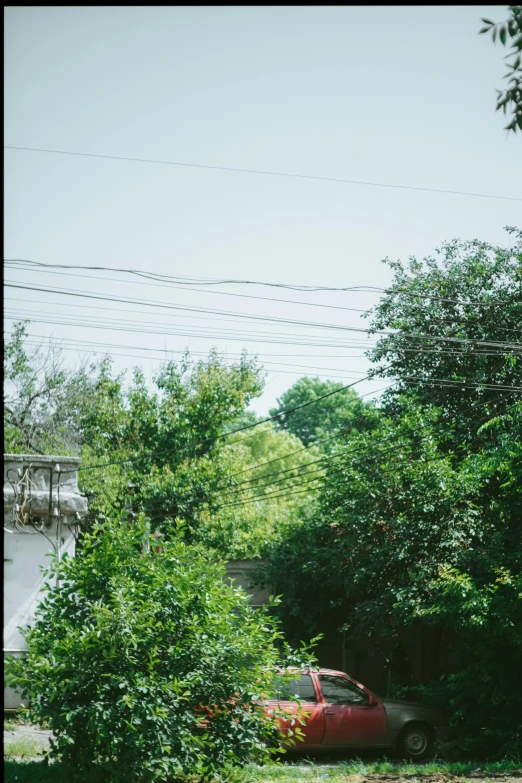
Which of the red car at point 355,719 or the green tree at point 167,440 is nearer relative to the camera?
the red car at point 355,719

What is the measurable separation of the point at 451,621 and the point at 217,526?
44.2 feet

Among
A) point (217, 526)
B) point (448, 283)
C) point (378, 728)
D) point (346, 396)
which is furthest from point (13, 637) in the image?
point (346, 396)

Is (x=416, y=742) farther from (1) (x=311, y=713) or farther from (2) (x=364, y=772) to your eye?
(2) (x=364, y=772)

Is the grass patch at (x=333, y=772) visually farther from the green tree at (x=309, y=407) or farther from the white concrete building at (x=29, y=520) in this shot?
the green tree at (x=309, y=407)

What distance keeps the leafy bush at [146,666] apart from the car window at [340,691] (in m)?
4.57

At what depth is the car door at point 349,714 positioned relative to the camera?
1311 cm

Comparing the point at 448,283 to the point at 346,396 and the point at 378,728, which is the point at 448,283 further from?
the point at 346,396

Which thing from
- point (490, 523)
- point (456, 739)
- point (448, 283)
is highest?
point (448, 283)

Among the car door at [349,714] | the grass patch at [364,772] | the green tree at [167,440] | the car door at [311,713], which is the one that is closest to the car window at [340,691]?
the car door at [349,714]

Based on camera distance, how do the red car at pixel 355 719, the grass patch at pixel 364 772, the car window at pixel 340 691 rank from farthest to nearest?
the car window at pixel 340 691 → the red car at pixel 355 719 → the grass patch at pixel 364 772

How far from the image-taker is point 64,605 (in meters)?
8.95

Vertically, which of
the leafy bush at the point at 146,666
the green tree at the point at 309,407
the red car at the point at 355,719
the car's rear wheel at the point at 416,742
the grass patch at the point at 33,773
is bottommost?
the car's rear wheel at the point at 416,742

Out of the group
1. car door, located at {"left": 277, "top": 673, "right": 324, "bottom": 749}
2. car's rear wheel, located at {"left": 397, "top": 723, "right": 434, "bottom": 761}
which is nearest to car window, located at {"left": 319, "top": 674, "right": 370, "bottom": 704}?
car door, located at {"left": 277, "top": 673, "right": 324, "bottom": 749}

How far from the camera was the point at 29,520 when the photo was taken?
1567cm
